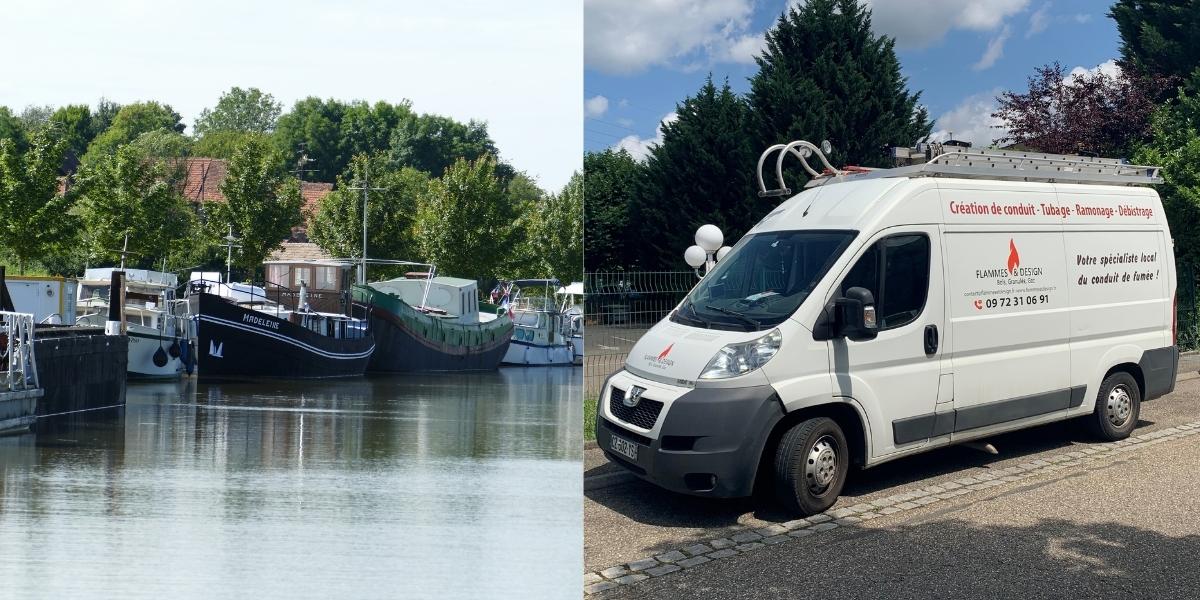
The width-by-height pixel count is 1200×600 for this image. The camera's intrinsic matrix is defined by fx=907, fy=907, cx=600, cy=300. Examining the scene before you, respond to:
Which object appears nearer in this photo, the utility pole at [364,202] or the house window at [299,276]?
the utility pole at [364,202]

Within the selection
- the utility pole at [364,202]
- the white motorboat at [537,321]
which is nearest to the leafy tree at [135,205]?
the utility pole at [364,202]

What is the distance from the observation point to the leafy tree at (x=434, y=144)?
21.7ft

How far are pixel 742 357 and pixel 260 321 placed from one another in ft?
29.9

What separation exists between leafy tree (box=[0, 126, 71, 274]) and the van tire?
325 inches

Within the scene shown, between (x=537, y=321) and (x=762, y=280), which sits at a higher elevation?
(x=762, y=280)

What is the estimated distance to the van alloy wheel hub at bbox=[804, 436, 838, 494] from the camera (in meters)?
4.06

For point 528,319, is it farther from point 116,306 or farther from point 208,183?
point 116,306

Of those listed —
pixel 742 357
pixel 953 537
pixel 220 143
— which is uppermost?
pixel 220 143

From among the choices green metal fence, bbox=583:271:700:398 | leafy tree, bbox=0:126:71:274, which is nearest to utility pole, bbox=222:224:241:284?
leafy tree, bbox=0:126:71:274

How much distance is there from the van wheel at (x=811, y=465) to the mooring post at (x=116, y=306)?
715cm

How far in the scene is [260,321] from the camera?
1163 centimetres

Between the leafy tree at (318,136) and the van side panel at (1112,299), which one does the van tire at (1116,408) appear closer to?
the van side panel at (1112,299)

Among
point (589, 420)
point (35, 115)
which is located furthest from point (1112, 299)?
point (35, 115)

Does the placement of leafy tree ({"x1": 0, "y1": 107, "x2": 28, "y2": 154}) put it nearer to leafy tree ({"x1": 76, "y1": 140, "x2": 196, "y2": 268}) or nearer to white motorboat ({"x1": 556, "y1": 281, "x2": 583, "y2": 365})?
leafy tree ({"x1": 76, "y1": 140, "x2": 196, "y2": 268})
